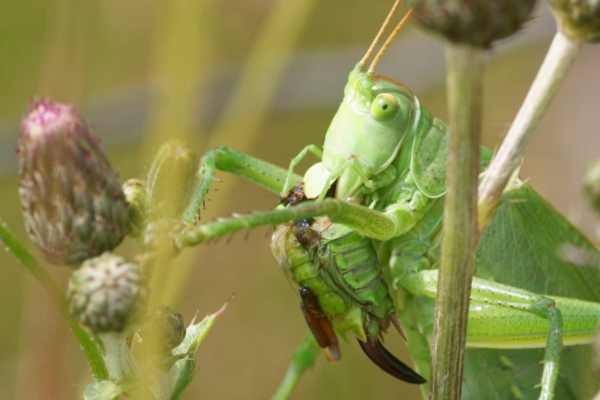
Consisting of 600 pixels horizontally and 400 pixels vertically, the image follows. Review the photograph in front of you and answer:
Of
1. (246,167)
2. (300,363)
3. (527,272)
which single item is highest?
(246,167)

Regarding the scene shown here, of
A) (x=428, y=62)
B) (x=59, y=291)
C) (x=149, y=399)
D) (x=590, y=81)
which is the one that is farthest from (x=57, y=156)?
(x=590, y=81)

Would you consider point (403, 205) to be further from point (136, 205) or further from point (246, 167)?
point (136, 205)

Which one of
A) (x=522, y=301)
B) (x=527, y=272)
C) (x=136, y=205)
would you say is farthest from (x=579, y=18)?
(x=527, y=272)

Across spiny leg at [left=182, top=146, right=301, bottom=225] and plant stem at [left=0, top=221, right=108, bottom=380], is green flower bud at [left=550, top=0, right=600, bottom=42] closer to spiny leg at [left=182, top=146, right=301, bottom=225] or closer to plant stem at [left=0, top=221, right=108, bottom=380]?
plant stem at [left=0, top=221, right=108, bottom=380]

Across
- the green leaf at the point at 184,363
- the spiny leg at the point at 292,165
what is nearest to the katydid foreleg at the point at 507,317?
the spiny leg at the point at 292,165

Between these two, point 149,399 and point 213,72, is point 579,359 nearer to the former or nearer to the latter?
point 149,399

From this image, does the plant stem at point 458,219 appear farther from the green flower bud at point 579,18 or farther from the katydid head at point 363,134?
the katydid head at point 363,134
